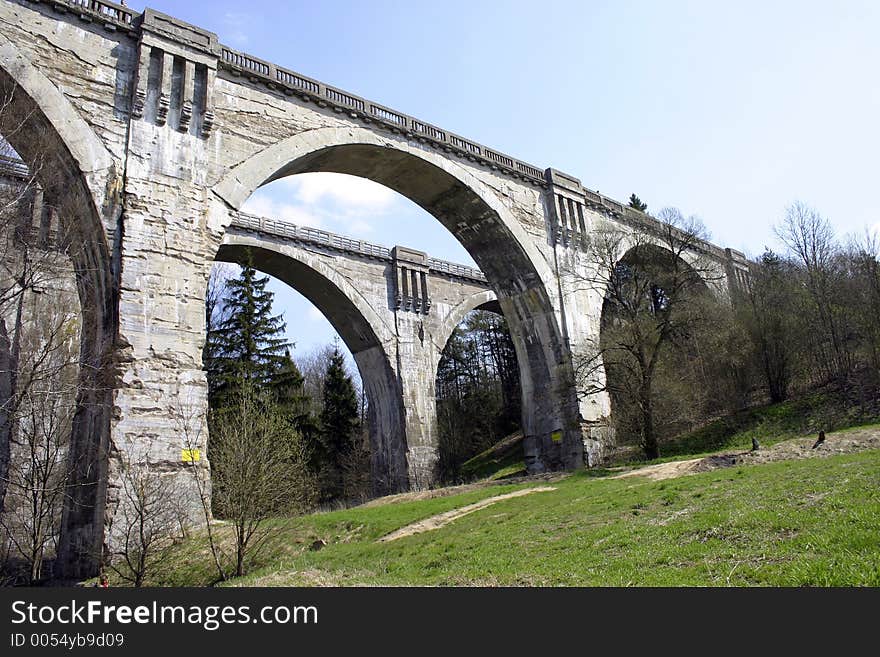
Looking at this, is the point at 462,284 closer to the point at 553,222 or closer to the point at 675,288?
the point at 553,222

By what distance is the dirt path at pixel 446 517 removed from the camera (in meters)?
13.6

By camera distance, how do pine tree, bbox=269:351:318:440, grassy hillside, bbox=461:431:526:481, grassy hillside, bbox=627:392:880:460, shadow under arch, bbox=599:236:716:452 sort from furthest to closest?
1. grassy hillside, bbox=461:431:526:481
2. pine tree, bbox=269:351:318:440
3. shadow under arch, bbox=599:236:716:452
4. grassy hillside, bbox=627:392:880:460

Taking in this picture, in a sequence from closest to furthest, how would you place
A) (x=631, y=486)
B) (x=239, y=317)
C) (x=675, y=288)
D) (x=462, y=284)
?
(x=631, y=486) → (x=675, y=288) → (x=239, y=317) → (x=462, y=284)

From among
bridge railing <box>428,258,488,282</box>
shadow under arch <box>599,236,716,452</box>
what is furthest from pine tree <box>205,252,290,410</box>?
shadow under arch <box>599,236,716,452</box>

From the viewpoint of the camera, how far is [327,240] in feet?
89.5

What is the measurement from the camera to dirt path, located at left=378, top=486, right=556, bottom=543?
535 inches

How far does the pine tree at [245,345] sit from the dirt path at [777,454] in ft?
57.5

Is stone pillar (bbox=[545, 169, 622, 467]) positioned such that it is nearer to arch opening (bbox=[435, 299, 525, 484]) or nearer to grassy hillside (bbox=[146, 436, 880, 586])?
grassy hillside (bbox=[146, 436, 880, 586])

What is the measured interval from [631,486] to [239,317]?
69.1 ft

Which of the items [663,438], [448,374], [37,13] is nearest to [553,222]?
[663,438]

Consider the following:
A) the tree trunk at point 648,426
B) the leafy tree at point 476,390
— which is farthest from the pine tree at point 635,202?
the tree trunk at point 648,426

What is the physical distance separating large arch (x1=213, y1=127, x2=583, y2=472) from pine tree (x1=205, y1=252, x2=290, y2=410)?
33.3ft

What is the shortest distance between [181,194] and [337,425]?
25066mm

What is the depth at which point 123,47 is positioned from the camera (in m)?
13.8
